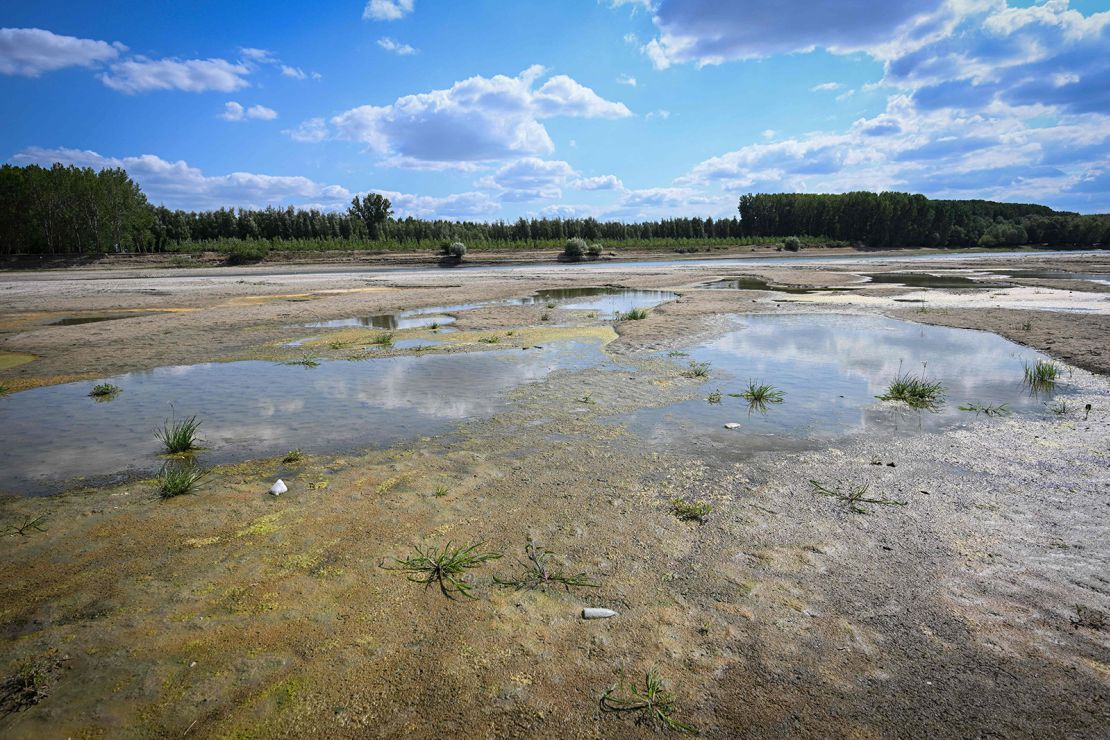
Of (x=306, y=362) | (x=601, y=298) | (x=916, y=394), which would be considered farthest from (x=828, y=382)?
(x=601, y=298)

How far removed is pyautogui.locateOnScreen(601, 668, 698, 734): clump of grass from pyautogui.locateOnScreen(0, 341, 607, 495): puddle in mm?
4651

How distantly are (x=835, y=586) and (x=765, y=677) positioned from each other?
1121 millimetres

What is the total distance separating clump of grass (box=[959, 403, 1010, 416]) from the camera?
7.37 m

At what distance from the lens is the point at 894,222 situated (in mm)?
97500

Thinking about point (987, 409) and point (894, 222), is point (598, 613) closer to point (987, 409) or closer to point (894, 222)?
point (987, 409)

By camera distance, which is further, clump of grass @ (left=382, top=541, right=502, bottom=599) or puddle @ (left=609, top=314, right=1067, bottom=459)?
puddle @ (left=609, top=314, right=1067, bottom=459)

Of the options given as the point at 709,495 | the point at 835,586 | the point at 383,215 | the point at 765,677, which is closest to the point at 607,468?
the point at 709,495

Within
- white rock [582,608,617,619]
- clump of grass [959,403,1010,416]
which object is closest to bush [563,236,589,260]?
clump of grass [959,403,1010,416]

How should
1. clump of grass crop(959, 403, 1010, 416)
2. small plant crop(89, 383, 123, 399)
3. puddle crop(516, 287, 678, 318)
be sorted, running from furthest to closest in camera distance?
1. puddle crop(516, 287, 678, 318)
2. small plant crop(89, 383, 123, 399)
3. clump of grass crop(959, 403, 1010, 416)

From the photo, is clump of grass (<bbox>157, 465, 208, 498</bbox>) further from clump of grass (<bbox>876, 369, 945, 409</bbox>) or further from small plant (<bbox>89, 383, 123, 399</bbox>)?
clump of grass (<bbox>876, 369, 945, 409</bbox>)

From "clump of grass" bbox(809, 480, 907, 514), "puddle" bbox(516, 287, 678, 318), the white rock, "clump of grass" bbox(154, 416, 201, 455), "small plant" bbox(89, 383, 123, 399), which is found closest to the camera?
the white rock

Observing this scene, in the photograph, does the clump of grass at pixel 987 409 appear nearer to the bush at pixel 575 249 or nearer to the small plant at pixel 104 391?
the small plant at pixel 104 391

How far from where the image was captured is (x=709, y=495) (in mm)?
5113

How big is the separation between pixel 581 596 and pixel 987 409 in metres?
7.19
